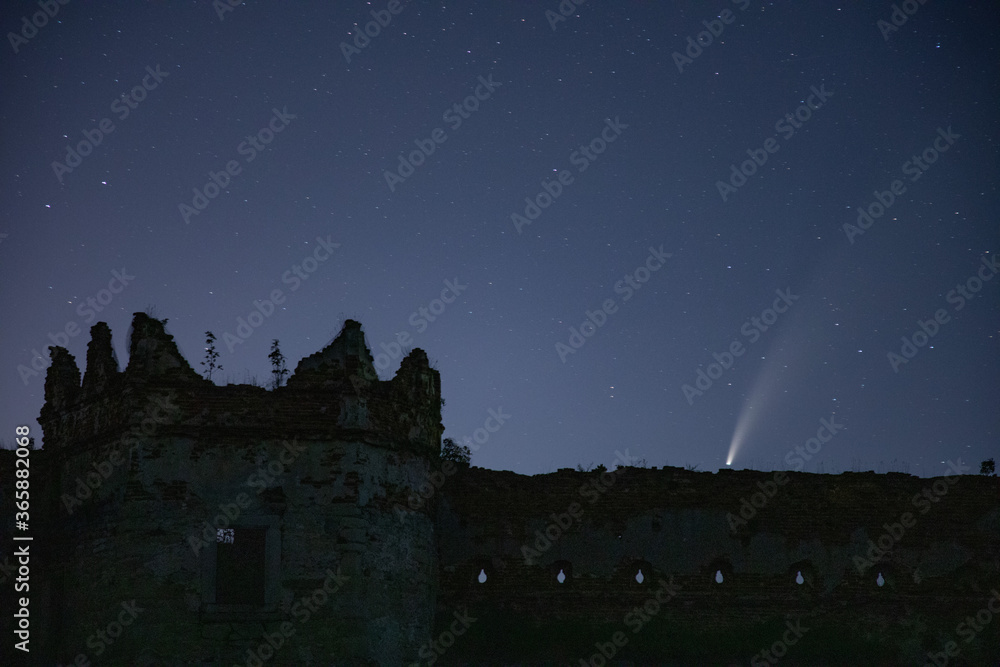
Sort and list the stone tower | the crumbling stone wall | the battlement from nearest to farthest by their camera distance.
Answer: the stone tower → the battlement → the crumbling stone wall

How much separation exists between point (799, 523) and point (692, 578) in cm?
188

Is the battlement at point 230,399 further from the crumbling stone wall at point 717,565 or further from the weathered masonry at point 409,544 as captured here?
the crumbling stone wall at point 717,565

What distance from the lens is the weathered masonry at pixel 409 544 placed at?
1296 centimetres

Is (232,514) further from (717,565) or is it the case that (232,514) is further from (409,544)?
(717,565)

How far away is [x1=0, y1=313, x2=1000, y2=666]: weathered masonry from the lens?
1296cm

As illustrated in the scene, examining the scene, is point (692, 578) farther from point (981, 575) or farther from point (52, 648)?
point (52, 648)

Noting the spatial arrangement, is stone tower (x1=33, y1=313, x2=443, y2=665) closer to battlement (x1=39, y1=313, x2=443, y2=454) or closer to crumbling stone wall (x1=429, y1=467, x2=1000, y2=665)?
battlement (x1=39, y1=313, x2=443, y2=454)

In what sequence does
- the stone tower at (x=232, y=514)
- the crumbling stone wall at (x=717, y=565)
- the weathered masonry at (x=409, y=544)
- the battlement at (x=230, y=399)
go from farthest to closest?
the crumbling stone wall at (x=717, y=565), the battlement at (x=230, y=399), the weathered masonry at (x=409, y=544), the stone tower at (x=232, y=514)

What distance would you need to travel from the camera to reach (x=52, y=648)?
536 inches

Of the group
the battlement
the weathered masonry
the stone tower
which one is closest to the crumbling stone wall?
the weathered masonry

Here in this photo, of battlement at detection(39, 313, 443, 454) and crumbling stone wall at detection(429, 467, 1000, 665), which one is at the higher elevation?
battlement at detection(39, 313, 443, 454)

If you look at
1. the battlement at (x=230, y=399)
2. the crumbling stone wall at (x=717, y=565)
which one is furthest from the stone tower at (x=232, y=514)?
the crumbling stone wall at (x=717, y=565)

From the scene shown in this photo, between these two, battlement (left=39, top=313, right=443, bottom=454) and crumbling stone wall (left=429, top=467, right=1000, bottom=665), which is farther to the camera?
crumbling stone wall (left=429, top=467, right=1000, bottom=665)

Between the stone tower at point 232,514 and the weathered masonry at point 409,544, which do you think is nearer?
the stone tower at point 232,514
